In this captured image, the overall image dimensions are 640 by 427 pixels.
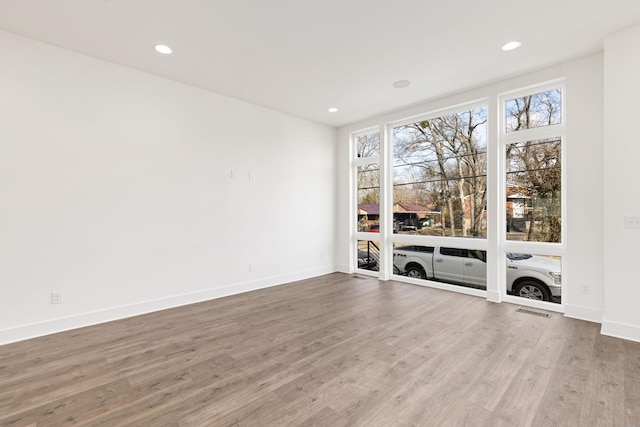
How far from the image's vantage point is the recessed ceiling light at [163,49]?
3.12m

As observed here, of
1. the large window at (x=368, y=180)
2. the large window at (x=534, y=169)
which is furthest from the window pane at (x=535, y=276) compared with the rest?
the large window at (x=368, y=180)

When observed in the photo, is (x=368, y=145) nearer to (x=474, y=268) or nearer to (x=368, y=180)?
(x=368, y=180)

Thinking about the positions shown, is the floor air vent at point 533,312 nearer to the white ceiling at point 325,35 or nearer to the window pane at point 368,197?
the window pane at point 368,197

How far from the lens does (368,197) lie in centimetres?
583

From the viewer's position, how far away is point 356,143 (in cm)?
608

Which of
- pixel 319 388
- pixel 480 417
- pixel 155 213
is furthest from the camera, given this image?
pixel 155 213

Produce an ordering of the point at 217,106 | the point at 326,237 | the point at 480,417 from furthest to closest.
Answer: the point at 326,237 < the point at 217,106 < the point at 480,417

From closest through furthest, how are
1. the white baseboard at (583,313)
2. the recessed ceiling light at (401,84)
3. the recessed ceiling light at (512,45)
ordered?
the recessed ceiling light at (512,45), the white baseboard at (583,313), the recessed ceiling light at (401,84)

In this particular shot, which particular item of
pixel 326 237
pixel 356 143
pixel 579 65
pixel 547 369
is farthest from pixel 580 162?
pixel 326 237

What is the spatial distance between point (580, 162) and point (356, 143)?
3.58 meters

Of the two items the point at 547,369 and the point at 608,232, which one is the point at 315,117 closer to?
the point at 608,232

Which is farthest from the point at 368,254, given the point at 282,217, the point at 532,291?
the point at 532,291

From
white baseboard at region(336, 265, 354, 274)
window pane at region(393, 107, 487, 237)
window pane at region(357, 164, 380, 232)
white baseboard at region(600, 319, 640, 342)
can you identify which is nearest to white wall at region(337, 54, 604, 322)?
white baseboard at region(600, 319, 640, 342)

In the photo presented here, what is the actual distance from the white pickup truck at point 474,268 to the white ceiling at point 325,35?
2.46m
